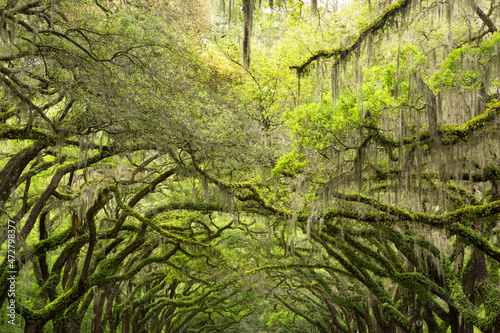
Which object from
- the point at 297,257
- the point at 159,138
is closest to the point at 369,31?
the point at 159,138

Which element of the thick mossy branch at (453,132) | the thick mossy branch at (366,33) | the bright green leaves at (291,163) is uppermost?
the thick mossy branch at (366,33)

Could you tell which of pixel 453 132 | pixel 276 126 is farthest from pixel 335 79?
pixel 276 126

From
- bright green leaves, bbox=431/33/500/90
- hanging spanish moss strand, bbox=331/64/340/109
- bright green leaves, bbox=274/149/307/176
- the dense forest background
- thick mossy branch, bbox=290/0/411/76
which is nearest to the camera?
thick mossy branch, bbox=290/0/411/76

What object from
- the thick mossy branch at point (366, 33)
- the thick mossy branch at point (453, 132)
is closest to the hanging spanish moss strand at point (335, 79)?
the thick mossy branch at point (366, 33)

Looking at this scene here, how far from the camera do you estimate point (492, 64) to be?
298 inches

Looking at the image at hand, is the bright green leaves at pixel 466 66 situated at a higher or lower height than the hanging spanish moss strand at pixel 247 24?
lower

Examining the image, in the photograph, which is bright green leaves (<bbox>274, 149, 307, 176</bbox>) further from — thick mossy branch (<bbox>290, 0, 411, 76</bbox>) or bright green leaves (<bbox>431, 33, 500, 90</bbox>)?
bright green leaves (<bbox>431, 33, 500, 90</bbox>)

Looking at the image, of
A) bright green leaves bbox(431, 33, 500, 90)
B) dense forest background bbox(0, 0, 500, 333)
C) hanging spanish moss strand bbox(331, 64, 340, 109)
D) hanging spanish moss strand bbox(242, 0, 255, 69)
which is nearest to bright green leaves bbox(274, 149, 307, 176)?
dense forest background bbox(0, 0, 500, 333)

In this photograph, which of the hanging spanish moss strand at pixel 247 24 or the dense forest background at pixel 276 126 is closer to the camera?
the hanging spanish moss strand at pixel 247 24

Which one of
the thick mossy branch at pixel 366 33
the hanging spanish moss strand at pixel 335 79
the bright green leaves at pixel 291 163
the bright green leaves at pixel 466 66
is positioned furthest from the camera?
the bright green leaves at pixel 291 163

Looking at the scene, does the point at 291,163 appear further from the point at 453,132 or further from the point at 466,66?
the point at 466,66

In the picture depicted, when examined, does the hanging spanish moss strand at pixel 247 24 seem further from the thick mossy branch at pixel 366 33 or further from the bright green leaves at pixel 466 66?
the bright green leaves at pixel 466 66

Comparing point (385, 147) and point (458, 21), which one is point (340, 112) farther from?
point (458, 21)

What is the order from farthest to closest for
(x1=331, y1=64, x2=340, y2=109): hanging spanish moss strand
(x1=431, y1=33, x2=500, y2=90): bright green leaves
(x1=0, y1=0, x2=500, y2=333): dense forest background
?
(x1=331, y1=64, x2=340, y2=109): hanging spanish moss strand, (x1=0, y1=0, x2=500, y2=333): dense forest background, (x1=431, y1=33, x2=500, y2=90): bright green leaves
